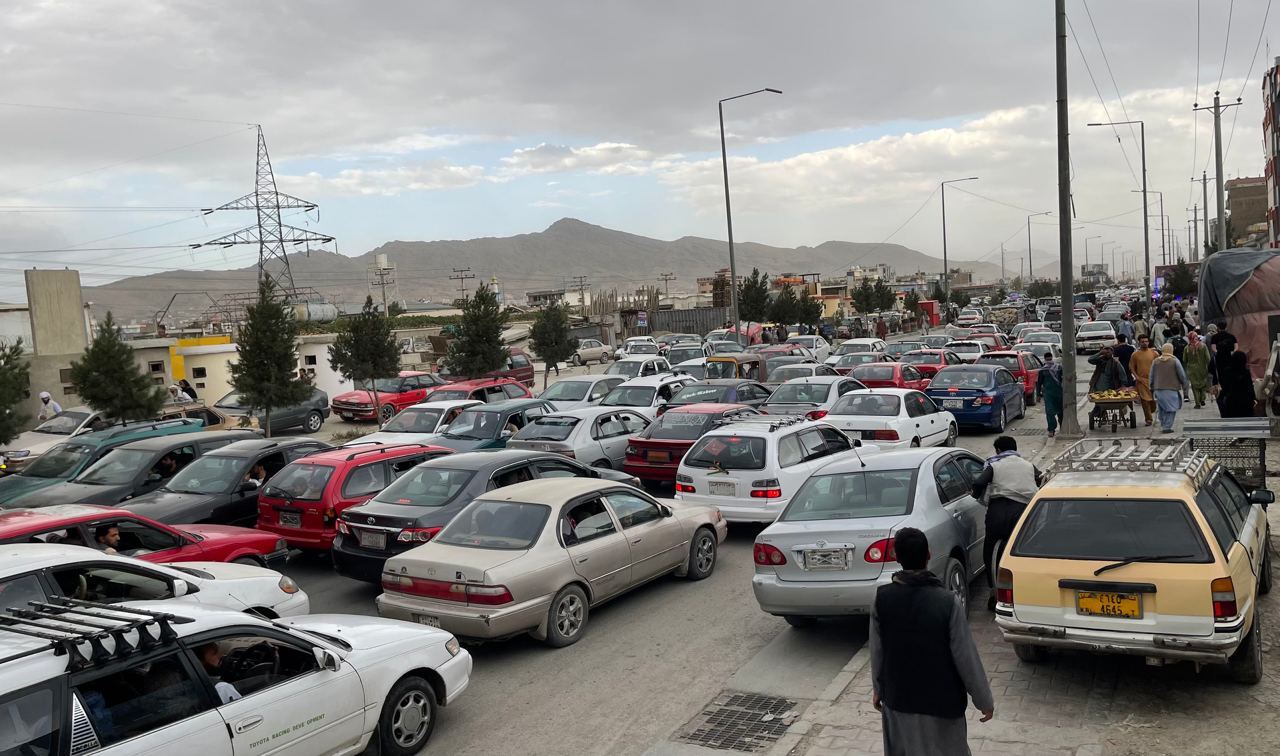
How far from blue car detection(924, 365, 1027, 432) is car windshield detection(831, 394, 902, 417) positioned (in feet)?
12.5

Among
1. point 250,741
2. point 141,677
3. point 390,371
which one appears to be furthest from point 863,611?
point 390,371

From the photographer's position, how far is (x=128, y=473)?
44.0 feet

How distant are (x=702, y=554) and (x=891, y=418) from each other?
719 cm

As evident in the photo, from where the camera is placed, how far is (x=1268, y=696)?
6.36 m

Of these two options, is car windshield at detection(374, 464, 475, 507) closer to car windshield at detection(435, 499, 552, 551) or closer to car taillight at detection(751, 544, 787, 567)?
car windshield at detection(435, 499, 552, 551)

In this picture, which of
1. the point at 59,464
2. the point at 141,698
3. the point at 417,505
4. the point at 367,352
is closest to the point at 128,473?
the point at 59,464

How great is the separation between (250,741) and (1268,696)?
6324 mm

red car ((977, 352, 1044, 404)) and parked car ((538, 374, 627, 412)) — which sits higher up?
parked car ((538, 374, 627, 412))

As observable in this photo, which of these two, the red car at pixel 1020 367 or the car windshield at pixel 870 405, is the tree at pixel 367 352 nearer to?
the car windshield at pixel 870 405

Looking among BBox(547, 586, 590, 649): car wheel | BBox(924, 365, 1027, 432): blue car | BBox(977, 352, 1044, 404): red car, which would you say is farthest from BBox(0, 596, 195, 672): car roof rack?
BBox(977, 352, 1044, 404): red car

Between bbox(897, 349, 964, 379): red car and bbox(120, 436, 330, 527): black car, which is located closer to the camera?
bbox(120, 436, 330, 527): black car

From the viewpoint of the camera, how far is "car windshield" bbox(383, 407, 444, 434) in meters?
17.9

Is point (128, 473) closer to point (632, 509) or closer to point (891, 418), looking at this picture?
point (632, 509)

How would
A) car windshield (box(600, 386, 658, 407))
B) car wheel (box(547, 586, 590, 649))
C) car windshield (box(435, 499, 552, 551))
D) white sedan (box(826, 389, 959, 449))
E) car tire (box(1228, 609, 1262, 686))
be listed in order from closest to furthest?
1. car tire (box(1228, 609, 1262, 686))
2. car wheel (box(547, 586, 590, 649))
3. car windshield (box(435, 499, 552, 551))
4. white sedan (box(826, 389, 959, 449))
5. car windshield (box(600, 386, 658, 407))
